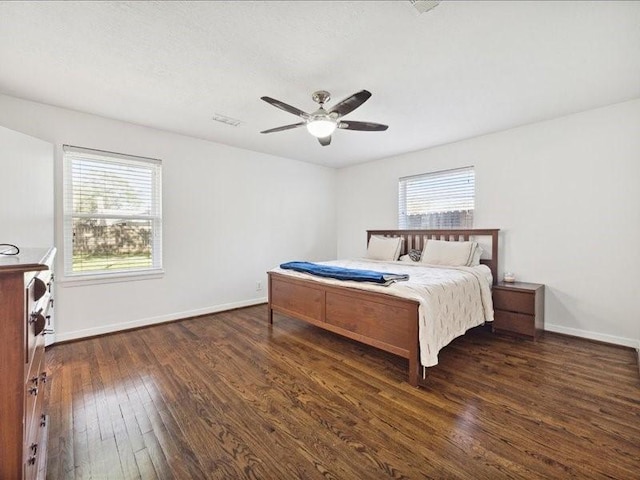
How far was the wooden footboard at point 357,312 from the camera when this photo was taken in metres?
2.37

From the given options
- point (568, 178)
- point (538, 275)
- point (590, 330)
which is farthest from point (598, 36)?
point (590, 330)

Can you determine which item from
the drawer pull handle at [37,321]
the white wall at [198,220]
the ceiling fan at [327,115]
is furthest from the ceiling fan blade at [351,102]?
the white wall at [198,220]

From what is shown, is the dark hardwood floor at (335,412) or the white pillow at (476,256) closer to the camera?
the dark hardwood floor at (335,412)

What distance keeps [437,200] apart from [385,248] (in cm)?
108

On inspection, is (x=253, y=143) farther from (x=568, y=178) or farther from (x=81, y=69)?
(x=568, y=178)

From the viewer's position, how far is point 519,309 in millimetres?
3279

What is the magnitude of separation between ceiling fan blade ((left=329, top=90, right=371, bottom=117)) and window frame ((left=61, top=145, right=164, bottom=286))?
8.54 feet

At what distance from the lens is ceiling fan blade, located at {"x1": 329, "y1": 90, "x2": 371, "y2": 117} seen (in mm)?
2189

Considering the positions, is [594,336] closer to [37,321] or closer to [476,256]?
[476,256]

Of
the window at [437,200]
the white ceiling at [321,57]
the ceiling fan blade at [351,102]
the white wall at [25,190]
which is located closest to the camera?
A: the white ceiling at [321,57]

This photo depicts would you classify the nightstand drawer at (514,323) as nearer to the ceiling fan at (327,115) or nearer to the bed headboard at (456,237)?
the bed headboard at (456,237)

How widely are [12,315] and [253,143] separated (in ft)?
12.4

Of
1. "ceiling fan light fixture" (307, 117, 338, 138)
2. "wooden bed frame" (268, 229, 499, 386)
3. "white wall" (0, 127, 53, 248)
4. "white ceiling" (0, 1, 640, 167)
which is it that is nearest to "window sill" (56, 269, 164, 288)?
"white wall" (0, 127, 53, 248)

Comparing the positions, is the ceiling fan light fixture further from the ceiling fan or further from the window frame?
the window frame
